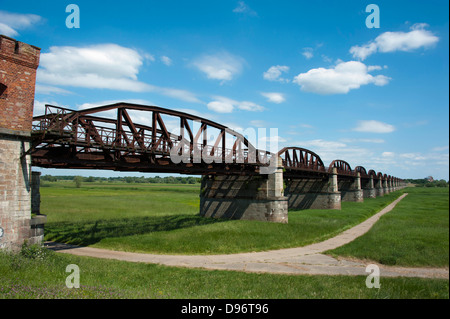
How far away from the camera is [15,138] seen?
1427 centimetres

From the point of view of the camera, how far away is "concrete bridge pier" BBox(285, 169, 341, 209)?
174 feet

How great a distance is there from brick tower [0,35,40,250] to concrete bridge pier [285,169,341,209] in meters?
45.0

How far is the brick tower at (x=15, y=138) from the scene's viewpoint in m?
13.8

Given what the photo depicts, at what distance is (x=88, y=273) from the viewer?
12.4 m

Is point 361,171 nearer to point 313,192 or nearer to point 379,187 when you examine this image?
point 379,187

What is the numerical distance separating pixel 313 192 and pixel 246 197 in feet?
87.2

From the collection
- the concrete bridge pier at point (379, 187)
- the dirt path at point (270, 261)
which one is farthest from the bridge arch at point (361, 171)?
the dirt path at point (270, 261)

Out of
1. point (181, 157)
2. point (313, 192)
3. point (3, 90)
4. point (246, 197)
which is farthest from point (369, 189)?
point (3, 90)

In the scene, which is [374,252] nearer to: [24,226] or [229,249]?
[229,249]

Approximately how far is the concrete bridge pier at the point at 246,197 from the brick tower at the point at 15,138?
23.0 meters

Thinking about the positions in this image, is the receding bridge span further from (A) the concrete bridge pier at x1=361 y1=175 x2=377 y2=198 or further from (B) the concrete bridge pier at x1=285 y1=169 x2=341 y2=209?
(A) the concrete bridge pier at x1=361 y1=175 x2=377 y2=198

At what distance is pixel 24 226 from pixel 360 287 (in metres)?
16.3

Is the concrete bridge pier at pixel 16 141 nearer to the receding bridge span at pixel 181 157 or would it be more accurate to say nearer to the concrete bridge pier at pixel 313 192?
the receding bridge span at pixel 181 157
